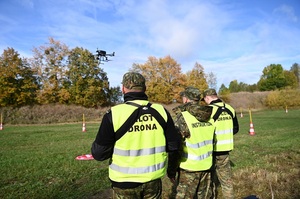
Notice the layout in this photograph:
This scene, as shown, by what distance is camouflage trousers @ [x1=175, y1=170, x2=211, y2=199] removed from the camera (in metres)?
3.53

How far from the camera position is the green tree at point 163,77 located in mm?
46000

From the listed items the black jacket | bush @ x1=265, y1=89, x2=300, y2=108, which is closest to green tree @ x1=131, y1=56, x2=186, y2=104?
bush @ x1=265, y1=89, x2=300, y2=108

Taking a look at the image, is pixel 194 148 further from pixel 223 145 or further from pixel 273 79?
pixel 273 79

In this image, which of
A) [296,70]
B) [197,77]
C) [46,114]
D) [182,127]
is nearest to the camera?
[182,127]

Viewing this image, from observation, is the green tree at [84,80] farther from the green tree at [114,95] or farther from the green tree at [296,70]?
the green tree at [296,70]

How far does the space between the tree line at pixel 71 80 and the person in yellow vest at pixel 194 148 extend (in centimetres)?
3416

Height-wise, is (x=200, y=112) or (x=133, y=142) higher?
(x=200, y=112)

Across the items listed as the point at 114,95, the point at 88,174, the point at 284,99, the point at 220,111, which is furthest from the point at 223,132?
the point at 284,99

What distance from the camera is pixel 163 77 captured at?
47.6m

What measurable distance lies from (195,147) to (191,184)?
2.00 feet

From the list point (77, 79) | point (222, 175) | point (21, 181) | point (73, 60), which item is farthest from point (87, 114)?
point (222, 175)

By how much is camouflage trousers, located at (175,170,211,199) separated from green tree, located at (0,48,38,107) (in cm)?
3407

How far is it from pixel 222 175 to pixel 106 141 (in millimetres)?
2890

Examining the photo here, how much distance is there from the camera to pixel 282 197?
4.76m
